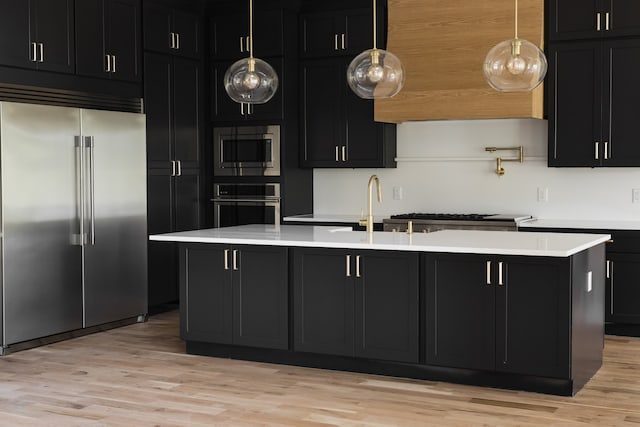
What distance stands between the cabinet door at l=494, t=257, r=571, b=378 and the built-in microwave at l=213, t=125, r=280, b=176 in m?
3.32

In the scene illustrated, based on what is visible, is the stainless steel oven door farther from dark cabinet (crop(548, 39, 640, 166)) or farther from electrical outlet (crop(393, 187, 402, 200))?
dark cabinet (crop(548, 39, 640, 166))

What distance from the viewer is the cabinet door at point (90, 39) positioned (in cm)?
627

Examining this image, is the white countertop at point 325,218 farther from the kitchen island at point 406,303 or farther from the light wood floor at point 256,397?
the light wood floor at point 256,397

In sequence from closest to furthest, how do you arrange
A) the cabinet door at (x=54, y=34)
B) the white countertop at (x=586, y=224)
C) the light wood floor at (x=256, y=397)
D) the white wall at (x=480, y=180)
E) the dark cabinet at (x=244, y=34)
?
the light wood floor at (x=256, y=397)
the cabinet door at (x=54, y=34)
the white countertop at (x=586, y=224)
the white wall at (x=480, y=180)
the dark cabinet at (x=244, y=34)

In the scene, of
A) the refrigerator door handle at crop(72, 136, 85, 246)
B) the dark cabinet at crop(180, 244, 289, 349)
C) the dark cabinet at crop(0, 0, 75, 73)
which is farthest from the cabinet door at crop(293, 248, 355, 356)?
the dark cabinet at crop(0, 0, 75, 73)

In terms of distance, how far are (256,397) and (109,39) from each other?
3316 millimetres

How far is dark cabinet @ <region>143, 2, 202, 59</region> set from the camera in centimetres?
704

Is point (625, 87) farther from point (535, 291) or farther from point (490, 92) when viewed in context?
point (535, 291)

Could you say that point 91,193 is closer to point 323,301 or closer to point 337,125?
point 323,301

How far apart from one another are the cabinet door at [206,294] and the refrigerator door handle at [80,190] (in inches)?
41.0

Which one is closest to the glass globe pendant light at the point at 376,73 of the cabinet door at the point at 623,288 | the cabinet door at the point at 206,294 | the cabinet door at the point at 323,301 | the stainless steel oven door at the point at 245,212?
the cabinet door at the point at 323,301

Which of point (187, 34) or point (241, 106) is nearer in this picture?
point (187, 34)

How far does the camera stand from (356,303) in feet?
16.6

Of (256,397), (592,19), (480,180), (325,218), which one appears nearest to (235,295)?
(256,397)
